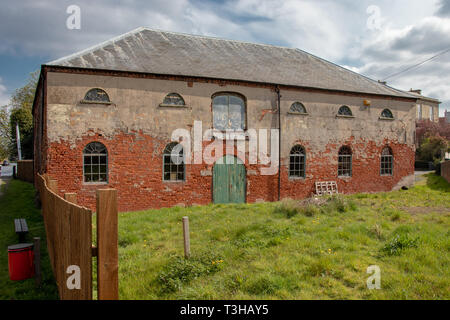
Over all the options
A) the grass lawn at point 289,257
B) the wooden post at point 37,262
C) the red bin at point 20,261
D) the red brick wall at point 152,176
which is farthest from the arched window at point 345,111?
the red bin at point 20,261

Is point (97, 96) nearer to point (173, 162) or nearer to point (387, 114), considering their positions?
point (173, 162)

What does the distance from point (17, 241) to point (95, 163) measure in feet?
15.1

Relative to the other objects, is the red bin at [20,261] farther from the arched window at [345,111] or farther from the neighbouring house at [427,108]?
the neighbouring house at [427,108]

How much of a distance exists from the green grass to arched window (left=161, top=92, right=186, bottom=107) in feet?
21.6

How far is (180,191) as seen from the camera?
12922mm

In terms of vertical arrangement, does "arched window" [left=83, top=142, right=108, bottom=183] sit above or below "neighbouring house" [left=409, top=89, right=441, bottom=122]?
below

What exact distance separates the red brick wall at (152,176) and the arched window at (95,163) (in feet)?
0.61

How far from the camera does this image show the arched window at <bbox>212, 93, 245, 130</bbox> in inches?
537

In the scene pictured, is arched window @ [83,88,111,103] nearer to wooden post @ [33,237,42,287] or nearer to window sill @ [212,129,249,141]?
window sill @ [212,129,249,141]

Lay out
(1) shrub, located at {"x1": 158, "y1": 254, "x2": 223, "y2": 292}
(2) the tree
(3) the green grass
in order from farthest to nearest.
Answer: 1. (2) the tree
2. (3) the green grass
3. (1) shrub, located at {"x1": 158, "y1": 254, "x2": 223, "y2": 292}

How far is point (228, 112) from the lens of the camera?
45.3ft

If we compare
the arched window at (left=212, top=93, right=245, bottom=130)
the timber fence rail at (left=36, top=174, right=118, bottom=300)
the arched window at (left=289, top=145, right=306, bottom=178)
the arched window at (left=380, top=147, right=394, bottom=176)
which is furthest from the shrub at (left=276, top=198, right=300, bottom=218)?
the arched window at (left=380, top=147, right=394, bottom=176)

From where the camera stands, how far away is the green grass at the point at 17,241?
4863 millimetres
